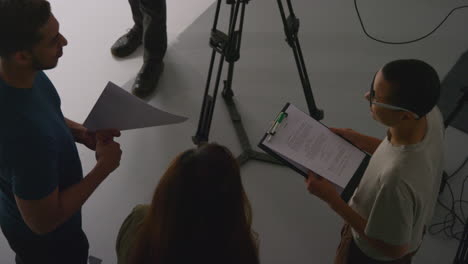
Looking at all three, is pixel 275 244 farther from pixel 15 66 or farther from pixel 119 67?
pixel 119 67

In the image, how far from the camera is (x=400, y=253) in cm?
120

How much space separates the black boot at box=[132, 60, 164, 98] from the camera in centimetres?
254

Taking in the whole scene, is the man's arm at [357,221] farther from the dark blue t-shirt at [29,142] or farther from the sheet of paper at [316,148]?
the dark blue t-shirt at [29,142]

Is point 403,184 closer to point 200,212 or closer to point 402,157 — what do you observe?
point 402,157

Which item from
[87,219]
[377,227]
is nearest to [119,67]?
[87,219]

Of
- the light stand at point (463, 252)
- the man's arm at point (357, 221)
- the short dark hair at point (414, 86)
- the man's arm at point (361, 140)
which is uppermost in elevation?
the short dark hair at point (414, 86)

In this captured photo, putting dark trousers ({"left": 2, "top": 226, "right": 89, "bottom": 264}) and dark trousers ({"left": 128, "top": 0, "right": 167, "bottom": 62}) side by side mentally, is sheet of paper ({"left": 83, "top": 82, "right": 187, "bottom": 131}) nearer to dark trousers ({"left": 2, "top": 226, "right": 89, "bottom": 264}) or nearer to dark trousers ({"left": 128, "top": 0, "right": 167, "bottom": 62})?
dark trousers ({"left": 2, "top": 226, "right": 89, "bottom": 264})

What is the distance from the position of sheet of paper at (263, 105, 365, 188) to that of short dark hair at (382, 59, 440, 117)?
351 mm

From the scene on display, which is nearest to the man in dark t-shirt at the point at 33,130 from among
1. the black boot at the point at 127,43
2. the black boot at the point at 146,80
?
the black boot at the point at 146,80

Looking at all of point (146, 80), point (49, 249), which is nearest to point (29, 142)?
point (49, 249)

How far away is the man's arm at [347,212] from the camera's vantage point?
1.20m

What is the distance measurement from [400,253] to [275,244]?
2.68ft

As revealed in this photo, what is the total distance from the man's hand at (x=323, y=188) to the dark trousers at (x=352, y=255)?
0.95ft

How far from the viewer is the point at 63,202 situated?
1.17 metres
